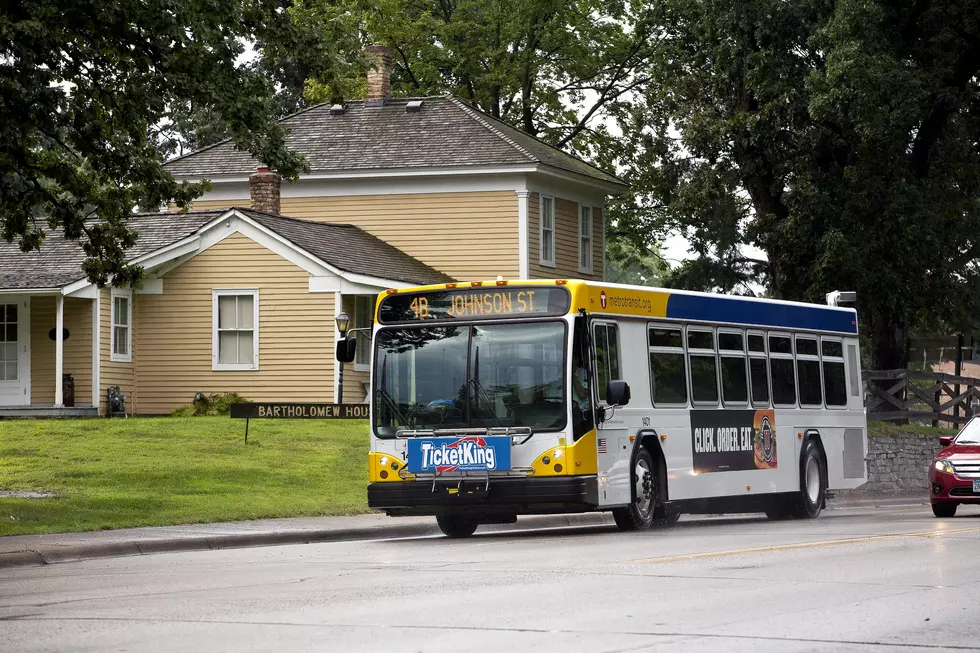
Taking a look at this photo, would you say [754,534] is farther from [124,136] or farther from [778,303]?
[124,136]

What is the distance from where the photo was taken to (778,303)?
2209 cm

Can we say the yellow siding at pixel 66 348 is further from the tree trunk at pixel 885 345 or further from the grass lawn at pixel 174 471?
the tree trunk at pixel 885 345

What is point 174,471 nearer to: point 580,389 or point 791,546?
point 580,389

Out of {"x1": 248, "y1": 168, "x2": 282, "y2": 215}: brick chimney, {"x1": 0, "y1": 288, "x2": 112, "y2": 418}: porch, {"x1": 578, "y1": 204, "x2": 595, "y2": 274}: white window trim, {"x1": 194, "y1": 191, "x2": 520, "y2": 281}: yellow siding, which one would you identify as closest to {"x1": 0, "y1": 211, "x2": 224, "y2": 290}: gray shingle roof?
{"x1": 0, "y1": 288, "x2": 112, "y2": 418}: porch

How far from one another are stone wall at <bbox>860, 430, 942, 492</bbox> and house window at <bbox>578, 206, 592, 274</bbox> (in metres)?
10.3

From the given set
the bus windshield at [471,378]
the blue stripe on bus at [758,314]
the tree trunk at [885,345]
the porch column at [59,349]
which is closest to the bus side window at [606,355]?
the bus windshield at [471,378]

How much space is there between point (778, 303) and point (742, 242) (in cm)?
2210

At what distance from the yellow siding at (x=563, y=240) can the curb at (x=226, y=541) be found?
1798 centimetres

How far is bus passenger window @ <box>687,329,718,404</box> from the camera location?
19.9 meters

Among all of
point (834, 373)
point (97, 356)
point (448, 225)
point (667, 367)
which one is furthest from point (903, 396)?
point (667, 367)

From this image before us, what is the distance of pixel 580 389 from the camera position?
1744cm

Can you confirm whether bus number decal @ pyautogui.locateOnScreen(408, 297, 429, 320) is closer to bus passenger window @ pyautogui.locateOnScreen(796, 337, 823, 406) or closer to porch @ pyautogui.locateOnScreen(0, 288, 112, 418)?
bus passenger window @ pyautogui.locateOnScreen(796, 337, 823, 406)

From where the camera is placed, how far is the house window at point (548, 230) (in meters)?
40.2

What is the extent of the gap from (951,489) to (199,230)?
2044 centimetres
